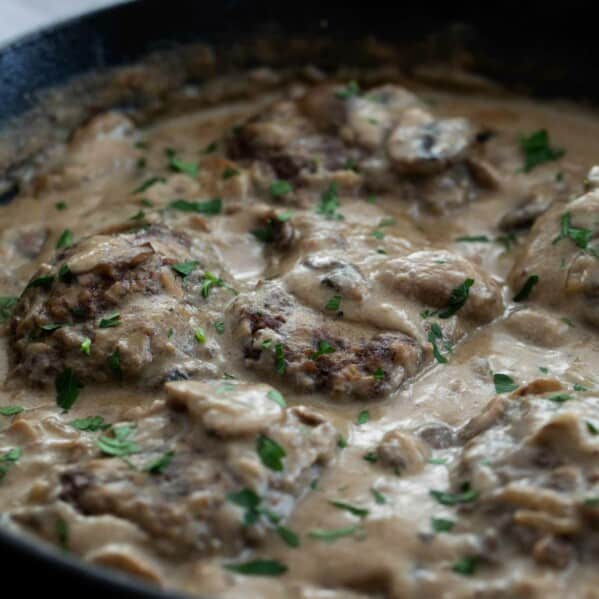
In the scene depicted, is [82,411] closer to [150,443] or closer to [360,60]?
[150,443]

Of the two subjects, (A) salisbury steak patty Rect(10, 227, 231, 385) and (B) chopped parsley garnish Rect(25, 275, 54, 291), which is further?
(B) chopped parsley garnish Rect(25, 275, 54, 291)

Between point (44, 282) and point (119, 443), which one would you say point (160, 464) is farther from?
point (44, 282)

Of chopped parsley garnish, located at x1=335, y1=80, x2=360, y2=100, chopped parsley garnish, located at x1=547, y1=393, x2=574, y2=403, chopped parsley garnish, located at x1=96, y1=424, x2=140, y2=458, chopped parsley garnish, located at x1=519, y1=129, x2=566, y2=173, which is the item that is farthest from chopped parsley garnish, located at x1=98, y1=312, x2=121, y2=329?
chopped parsley garnish, located at x1=519, y1=129, x2=566, y2=173

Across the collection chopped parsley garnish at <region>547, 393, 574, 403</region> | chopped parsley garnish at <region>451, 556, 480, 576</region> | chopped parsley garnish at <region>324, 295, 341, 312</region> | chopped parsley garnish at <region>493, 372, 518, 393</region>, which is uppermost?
chopped parsley garnish at <region>324, 295, 341, 312</region>

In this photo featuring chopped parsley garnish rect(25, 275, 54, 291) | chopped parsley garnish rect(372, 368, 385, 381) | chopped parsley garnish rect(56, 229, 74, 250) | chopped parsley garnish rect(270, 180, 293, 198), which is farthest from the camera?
chopped parsley garnish rect(270, 180, 293, 198)

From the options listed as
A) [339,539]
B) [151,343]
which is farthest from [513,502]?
[151,343]

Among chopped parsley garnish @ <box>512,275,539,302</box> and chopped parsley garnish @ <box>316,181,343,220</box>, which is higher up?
chopped parsley garnish @ <box>316,181,343,220</box>

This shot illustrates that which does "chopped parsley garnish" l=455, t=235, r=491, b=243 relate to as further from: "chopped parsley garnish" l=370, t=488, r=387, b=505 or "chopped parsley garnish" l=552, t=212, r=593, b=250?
"chopped parsley garnish" l=370, t=488, r=387, b=505
